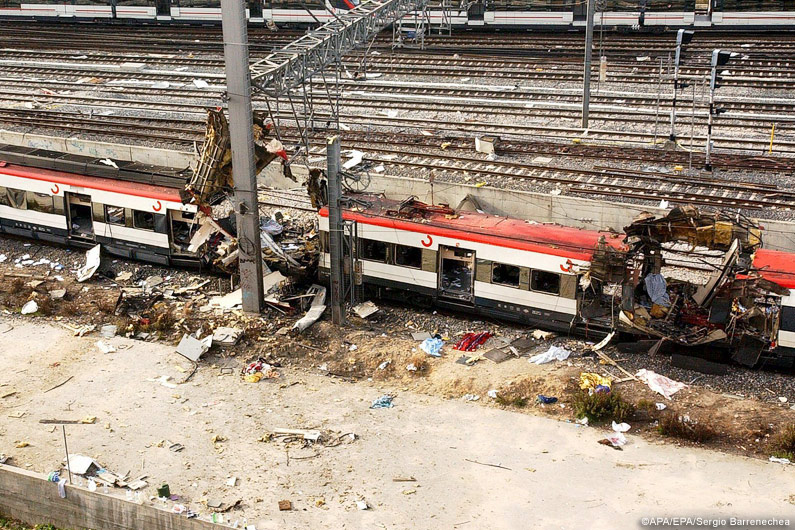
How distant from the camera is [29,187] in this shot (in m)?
23.3

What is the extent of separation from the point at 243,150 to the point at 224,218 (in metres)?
2.89

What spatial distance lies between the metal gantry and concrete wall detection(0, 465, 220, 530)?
887 cm

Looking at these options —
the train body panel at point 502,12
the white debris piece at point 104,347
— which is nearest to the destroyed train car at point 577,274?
the white debris piece at point 104,347

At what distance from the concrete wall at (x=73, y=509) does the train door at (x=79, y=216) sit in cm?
1017

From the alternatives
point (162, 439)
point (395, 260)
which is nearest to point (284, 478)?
point (162, 439)

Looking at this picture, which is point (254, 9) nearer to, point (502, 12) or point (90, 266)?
point (502, 12)

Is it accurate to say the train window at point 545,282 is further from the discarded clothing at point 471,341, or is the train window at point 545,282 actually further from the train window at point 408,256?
the train window at point 408,256

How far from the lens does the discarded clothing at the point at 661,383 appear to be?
15.9 metres

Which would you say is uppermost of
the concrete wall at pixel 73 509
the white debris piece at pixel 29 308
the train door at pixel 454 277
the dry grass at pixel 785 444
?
the train door at pixel 454 277

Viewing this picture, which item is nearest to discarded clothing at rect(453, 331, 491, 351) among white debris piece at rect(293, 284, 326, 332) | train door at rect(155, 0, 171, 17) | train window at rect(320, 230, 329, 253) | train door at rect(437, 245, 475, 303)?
train door at rect(437, 245, 475, 303)

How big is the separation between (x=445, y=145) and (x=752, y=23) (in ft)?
57.3

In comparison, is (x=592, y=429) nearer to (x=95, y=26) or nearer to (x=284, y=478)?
(x=284, y=478)

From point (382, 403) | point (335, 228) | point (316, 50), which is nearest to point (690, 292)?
point (382, 403)

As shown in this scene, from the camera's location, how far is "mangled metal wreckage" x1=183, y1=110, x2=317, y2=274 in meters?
19.8
